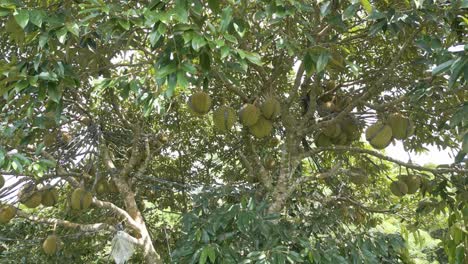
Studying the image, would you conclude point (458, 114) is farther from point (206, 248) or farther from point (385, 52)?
point (385, 52)

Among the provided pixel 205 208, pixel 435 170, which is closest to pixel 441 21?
pixel 435 170

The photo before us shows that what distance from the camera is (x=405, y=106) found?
312cm

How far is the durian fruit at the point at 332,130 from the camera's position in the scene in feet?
10.2

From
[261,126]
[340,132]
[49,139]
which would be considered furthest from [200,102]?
[49,139]

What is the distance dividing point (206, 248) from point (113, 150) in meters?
2.14

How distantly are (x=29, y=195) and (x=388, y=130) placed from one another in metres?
2.45

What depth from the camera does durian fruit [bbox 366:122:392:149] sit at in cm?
285

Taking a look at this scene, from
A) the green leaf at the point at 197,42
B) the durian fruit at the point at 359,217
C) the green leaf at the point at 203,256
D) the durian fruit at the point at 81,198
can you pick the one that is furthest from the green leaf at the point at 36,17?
the durian fruit at the point at 359,217

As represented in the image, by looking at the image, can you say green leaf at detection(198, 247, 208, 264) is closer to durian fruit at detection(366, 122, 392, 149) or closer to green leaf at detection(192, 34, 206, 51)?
green leaf at detection(192, 34, 206, 51)

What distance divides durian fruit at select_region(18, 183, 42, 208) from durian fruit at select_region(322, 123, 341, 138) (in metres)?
2.06

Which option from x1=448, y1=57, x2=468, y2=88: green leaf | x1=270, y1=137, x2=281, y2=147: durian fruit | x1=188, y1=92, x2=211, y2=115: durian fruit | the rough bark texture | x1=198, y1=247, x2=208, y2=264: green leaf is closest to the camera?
x1=448, y1=57, x2=468, y2=88: green leaf

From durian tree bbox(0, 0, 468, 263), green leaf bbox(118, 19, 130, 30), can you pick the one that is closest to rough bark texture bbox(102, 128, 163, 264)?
durian tree bbox(0, 0, 468, 263)

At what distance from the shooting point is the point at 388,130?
2.85m

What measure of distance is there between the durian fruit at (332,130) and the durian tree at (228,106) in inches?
0.6
